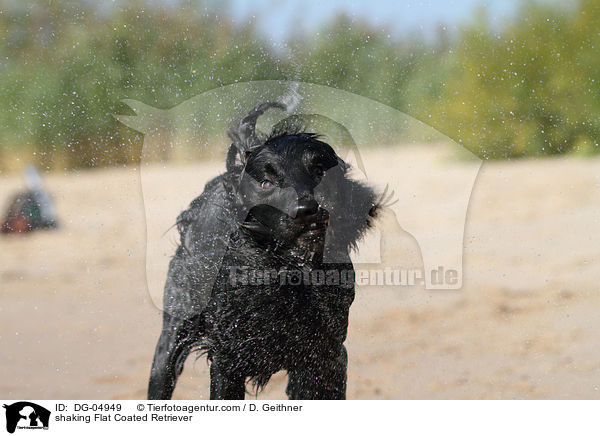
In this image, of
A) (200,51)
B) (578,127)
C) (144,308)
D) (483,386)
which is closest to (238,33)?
(200,51)

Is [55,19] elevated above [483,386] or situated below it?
above

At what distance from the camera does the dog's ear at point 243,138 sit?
405 centimetres

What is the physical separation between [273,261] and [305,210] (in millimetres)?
387

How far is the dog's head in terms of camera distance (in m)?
3.76

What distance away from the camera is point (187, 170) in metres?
8.40

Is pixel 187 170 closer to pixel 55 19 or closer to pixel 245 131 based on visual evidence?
pixel 245 131

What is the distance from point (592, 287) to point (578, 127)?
6.33m

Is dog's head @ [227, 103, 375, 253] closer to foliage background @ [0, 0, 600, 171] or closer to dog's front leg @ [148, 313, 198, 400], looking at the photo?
dog's front leg @ [148, 313, 198, 400]
